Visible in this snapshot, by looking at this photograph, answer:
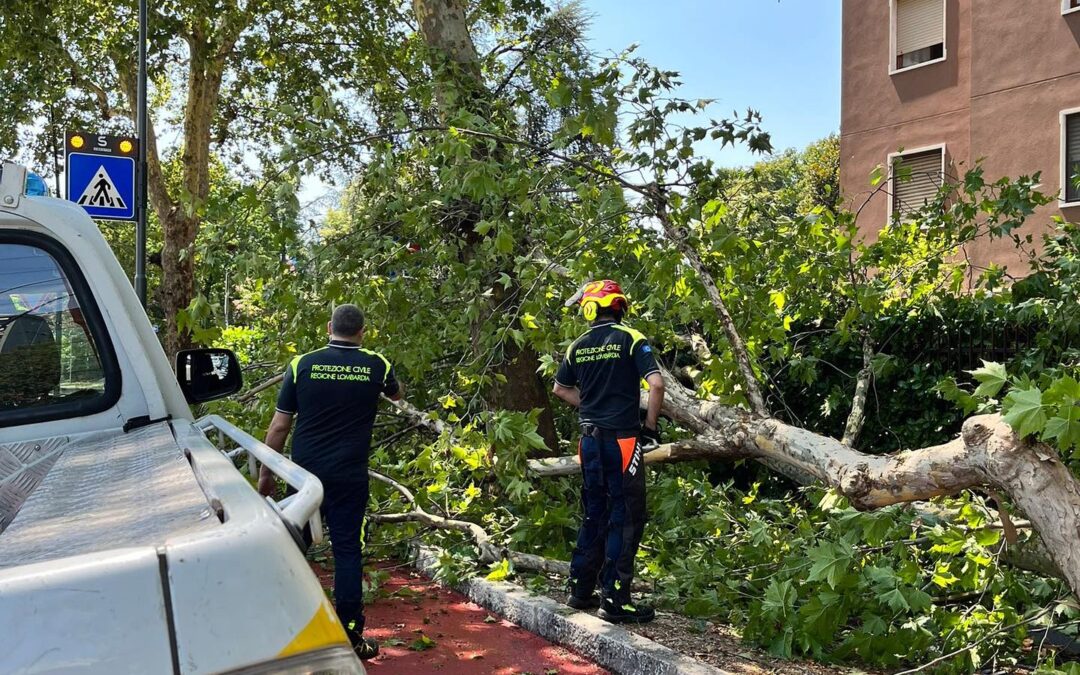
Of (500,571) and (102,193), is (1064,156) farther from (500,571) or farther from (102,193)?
(102,193)

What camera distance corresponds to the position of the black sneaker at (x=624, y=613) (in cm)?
570

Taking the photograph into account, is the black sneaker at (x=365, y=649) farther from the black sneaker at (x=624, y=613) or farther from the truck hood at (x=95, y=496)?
the truck hood at (x=95, y=496)

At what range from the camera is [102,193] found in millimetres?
10148

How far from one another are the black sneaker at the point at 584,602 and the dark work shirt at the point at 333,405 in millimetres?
1651

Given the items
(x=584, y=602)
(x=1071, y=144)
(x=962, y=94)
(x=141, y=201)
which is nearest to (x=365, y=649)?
(x=584, y=602)

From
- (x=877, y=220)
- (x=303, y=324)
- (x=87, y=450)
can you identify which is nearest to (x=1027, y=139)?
(x=877, y=220)

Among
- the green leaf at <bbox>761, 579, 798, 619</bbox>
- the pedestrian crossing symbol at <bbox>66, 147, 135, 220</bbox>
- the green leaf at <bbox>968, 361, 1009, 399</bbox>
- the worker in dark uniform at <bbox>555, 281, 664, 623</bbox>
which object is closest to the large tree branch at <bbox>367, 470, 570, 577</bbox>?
the worker in dark uniform at <bbox>555, 281, 664, 623</bbox>

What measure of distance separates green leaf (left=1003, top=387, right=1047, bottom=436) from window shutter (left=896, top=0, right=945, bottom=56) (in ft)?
55.8

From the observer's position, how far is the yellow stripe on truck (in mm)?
1297

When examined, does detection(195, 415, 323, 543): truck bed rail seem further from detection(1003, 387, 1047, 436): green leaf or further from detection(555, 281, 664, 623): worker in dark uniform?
detection(555, 281, 664, 623): worker in dark uniform

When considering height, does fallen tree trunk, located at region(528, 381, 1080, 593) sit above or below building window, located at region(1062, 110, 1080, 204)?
below

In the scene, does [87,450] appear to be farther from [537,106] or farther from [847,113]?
[847,113]

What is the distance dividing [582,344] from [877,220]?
50.2 ft

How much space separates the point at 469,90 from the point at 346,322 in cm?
358
